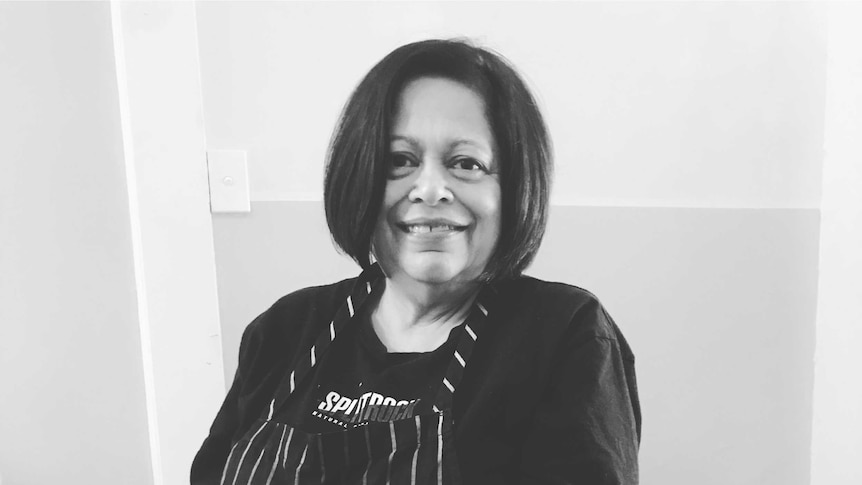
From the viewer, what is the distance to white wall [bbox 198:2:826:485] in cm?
90

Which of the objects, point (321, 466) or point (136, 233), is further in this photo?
point (136, 233)

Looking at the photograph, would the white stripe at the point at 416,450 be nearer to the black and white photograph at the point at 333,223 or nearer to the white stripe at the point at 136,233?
the black and white photograph at the point at 333,223

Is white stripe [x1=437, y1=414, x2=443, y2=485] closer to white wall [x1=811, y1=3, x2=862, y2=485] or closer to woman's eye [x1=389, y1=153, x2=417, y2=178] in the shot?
woman's eye [x1=389, y1=153, x2=417, y2=178]

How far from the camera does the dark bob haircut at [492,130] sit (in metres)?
0.67

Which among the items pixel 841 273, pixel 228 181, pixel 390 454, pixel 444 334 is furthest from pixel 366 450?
pixel 841 273

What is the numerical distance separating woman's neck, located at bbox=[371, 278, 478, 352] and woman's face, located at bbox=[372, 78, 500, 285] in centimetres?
4

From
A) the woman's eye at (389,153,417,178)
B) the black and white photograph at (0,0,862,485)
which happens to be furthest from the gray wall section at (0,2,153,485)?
the woman's eye at (389,153,417,178)

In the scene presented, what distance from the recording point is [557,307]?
2.16 ft

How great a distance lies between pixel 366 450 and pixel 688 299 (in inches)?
22.9

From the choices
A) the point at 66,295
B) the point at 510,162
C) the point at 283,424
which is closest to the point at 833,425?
the point at 510,162

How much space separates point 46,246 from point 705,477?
1.12m

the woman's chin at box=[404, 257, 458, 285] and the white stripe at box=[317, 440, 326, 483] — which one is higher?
the woman's chin at box=[404, 257, 458, 285]

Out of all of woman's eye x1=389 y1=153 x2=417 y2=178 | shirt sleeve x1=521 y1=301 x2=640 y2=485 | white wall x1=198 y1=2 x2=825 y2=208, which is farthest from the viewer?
white wall x1=198 y1=2 x2=825 y2=208

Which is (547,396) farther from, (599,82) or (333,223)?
(599,82)
